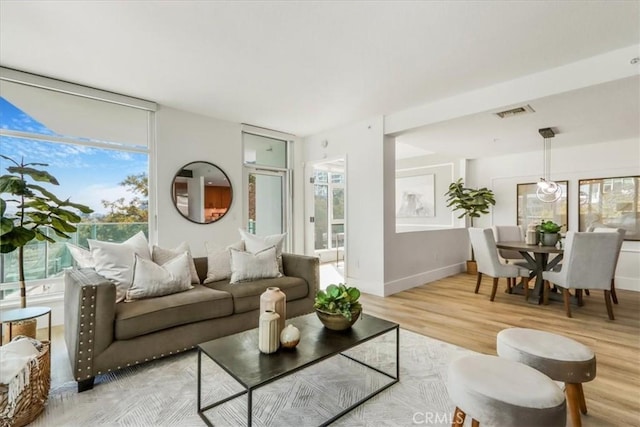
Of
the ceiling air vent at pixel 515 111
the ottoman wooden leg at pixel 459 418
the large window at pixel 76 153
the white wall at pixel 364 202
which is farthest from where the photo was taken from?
the white wall at pixel 364 202

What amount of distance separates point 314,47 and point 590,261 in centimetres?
369

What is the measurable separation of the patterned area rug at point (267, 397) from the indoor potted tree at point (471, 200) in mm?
4174

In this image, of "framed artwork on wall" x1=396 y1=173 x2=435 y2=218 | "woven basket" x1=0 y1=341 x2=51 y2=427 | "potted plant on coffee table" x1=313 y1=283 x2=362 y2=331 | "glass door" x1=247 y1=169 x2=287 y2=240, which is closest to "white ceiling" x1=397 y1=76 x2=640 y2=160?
"framed artwork on wall" x1=396 y1=173 x2=435 y2=218

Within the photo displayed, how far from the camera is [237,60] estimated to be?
2.83m

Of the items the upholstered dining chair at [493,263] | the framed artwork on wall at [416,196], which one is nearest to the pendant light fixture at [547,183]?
the upholstered dining chair at [493,263]

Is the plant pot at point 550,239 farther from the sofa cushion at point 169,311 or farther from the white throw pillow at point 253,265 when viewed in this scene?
the sofa cushion at point 169,311

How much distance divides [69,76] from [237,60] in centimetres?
186

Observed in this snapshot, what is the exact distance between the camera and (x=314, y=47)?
258 centimetres

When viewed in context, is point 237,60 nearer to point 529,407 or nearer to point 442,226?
point 529,407

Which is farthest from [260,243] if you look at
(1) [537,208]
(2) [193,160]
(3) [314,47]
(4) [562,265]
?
(1) [537,208]

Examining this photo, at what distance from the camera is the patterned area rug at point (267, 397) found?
5.60 ft

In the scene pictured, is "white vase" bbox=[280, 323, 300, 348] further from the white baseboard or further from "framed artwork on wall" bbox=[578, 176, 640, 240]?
"framed artwork on wall" bbox=[578, 176, 640, 240]

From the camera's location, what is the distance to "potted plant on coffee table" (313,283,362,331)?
1905 mm

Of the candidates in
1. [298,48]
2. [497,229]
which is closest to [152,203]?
[298,48]
